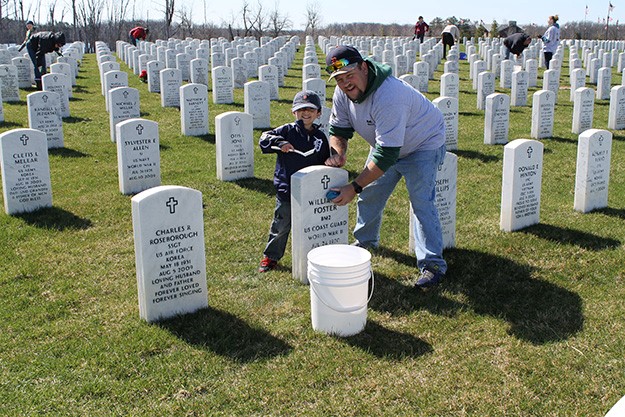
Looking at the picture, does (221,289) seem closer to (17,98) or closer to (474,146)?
(474,146)

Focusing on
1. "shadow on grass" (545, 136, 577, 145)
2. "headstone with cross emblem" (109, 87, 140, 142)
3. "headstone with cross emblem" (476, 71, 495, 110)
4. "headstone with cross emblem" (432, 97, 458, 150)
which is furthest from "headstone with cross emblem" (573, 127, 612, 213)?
"headstone with cross emblem" (476, 71, 495, 110)

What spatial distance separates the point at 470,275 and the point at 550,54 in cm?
1965

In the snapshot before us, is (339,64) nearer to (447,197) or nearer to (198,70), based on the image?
(447,197)

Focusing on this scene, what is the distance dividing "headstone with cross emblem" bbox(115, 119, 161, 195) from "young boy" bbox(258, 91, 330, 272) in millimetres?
3368

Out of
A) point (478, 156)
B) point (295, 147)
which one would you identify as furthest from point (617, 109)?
point (295, 147)

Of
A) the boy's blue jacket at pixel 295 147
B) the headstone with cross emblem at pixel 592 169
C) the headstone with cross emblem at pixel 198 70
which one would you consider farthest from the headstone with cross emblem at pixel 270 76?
the boy's blue jacket at pixel 295 147

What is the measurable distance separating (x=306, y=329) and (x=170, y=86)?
1217 cm

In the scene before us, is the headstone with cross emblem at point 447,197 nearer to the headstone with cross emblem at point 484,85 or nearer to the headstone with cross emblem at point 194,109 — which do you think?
the headstone with cross emblem at point 194,109

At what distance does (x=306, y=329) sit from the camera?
16.8 ft

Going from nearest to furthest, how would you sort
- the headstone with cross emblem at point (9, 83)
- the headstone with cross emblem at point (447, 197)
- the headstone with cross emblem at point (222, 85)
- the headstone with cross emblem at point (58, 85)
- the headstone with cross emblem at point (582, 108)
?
the headstone with cross emblem at point (447, 197)
the headstone with cross emblem at point (582, 108)
the headstone with cross emblem at point (58, 85)
the headstone with cross emblem at point (222, 85)
the headstone with cross emblem at point (9, 83)

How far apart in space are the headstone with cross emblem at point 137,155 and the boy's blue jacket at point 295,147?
338cm

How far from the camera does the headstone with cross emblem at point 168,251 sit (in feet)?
16.4

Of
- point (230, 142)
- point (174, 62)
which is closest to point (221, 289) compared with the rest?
point (230, 142)

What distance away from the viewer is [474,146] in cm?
1222
